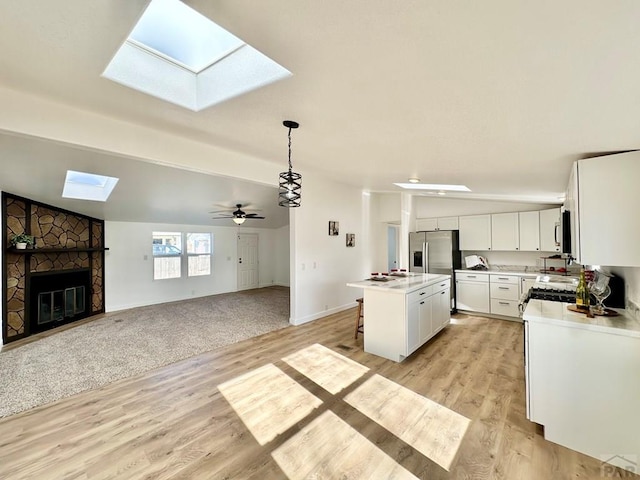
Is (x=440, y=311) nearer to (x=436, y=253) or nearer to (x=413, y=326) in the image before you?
(x=413, y=326)

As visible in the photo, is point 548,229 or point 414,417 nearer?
point 414,417

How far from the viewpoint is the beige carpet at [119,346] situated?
291cm

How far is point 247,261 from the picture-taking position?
359 inches

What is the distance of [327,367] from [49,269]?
521cm

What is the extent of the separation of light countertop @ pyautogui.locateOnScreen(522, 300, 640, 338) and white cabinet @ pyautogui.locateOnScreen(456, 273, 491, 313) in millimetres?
3048

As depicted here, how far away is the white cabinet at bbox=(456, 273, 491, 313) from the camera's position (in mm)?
5316

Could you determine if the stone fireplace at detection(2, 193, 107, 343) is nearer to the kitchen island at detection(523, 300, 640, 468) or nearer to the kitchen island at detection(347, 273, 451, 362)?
the kitchen island at detection(347, 273, 451, 362)

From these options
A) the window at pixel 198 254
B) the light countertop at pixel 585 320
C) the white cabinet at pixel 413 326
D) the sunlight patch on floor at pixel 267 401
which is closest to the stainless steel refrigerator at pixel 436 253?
the white cabinet at pixel 413 326

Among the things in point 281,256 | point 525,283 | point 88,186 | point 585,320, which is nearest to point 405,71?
point 585,320

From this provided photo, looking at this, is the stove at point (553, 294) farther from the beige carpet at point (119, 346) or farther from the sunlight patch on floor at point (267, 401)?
the beige carpet at point (119, 346)

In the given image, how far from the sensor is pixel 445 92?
1.63m

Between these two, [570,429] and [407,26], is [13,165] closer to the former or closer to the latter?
[407,26]

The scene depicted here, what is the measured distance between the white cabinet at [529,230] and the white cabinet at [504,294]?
69 centimetres

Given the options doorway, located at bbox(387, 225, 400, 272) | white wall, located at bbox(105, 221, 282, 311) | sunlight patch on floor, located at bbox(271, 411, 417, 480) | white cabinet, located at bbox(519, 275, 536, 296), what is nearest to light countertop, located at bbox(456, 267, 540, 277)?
white cabinet, located at bbox(519, 275, 536, 296)
